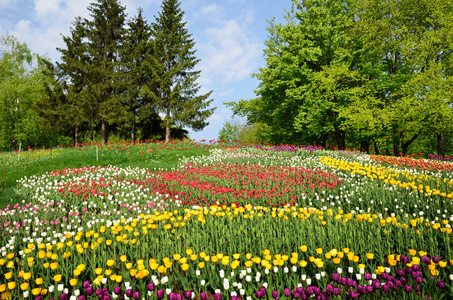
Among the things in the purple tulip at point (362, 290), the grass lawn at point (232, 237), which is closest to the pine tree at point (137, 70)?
the grass lawn at point (232, 237)

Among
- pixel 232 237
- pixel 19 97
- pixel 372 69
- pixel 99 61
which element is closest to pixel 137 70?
pixel 99 61

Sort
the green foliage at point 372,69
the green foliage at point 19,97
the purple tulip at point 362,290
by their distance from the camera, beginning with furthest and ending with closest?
the green foliage at point 19,97, the green foliage at point 372,69, the purple tulip at point 362,290

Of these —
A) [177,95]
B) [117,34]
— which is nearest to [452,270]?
[177,95]

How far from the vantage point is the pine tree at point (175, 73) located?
22.8 m

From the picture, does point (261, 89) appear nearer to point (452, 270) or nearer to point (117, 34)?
point (117, 34)

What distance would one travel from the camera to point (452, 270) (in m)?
2.47

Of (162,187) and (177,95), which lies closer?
(162,187)

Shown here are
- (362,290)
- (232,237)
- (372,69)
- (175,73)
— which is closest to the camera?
(362,290)

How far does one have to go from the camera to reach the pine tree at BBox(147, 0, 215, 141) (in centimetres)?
2283

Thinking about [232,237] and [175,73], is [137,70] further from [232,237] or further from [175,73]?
[232,237]

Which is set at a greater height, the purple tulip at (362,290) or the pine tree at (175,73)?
the pine tree at (175,73)

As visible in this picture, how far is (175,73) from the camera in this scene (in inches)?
911

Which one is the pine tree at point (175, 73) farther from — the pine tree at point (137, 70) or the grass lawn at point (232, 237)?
the grass lawn at point (232, 237)

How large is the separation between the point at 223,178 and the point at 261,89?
52.4 feet
